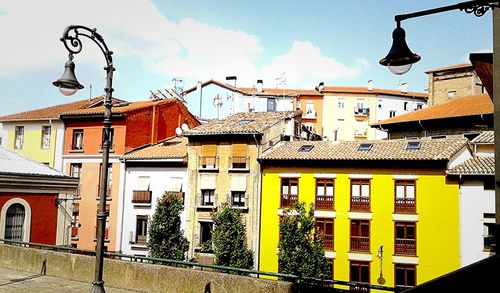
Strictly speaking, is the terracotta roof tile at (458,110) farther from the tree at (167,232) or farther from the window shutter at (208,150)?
the tree at (167,232)

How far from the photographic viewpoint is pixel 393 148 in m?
27.9

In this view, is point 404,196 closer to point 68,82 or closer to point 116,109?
point 68,82

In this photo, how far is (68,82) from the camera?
789 centimetres

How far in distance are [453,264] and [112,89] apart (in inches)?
919

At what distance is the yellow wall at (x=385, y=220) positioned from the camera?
2547 centimetres

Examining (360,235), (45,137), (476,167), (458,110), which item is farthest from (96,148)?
(458,110)

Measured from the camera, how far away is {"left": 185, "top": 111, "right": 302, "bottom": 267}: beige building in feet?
99.2

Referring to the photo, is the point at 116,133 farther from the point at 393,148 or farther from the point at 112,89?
the point at 112,89

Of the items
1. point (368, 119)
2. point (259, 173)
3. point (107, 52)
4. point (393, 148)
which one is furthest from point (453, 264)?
point (368, 119)

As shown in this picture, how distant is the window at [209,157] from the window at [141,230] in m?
5.82

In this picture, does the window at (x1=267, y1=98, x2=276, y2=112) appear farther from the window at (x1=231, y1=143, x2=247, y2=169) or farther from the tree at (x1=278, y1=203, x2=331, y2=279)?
the tree at (x1=278, y1=203, x2=331, y2=279)

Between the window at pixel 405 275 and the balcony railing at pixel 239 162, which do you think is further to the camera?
the balcony railing at pixel 239 162

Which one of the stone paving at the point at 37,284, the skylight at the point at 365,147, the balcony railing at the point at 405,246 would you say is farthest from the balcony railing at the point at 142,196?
the stone paving at the point at 37,284

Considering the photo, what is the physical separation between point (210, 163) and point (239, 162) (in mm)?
2254
